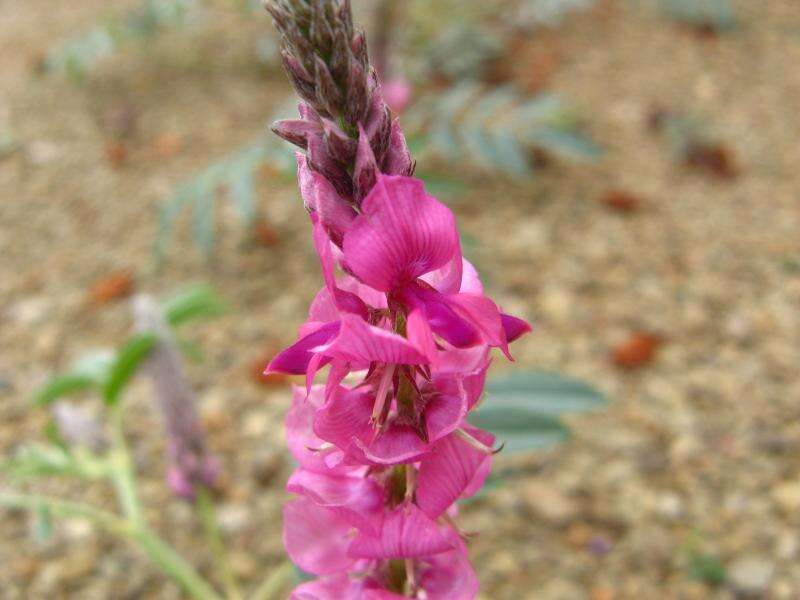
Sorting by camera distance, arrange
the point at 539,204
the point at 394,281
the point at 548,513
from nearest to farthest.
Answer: the point at 394,281 → the point at 548,513 → the point at 539,204

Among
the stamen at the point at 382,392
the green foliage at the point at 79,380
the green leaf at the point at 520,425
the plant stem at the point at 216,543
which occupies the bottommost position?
the plant stem at the point at 216,543

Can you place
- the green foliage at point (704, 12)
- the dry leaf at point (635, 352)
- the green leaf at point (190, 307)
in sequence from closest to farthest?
the green leaf at point (190, 307)
the dry leaf at point (635, 352)
the green foliage at point (704, 12)

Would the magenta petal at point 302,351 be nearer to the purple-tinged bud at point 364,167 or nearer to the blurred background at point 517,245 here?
the purple-tinged bud at point 364,167

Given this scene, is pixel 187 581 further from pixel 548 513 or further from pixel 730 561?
pixel 730 561

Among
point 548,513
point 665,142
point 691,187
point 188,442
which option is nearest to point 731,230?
point 691,187

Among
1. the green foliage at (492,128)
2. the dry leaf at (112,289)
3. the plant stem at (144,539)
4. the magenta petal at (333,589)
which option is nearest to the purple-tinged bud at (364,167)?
the magenta petal at (333,589)

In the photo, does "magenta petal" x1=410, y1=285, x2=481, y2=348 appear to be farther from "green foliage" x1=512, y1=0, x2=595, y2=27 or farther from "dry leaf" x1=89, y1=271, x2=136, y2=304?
"green foliage" x1=512, y1=0, x2=595, y2=27
